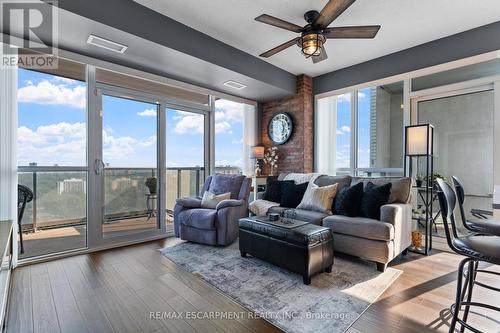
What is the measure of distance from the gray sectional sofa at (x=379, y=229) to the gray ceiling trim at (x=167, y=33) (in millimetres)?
2438

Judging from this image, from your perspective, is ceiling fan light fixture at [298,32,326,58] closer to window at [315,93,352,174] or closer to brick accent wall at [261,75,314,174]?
brick accent wall at [261,75,314,174]

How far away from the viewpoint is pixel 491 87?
3.37 metres

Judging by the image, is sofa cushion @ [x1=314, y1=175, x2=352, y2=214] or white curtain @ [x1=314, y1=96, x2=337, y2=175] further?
white curtain @ [x1=314, y1=96, x2=337, y2=175]

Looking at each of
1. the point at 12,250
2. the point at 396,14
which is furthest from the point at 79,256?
the point at 396,14

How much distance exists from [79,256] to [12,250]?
2.21 feet

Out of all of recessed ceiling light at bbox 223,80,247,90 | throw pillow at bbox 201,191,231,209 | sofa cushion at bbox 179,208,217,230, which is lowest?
sofa cushion at bbox 179,208,217,230

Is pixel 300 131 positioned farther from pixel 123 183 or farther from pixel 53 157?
pixel 53 157

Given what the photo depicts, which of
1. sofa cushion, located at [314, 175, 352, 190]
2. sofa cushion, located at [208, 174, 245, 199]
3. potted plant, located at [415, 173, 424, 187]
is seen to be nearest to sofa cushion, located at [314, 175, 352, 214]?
sofa cushion, located at [314, 175, 352, 190]

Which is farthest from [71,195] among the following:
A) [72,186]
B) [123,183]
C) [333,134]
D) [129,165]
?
[333,134]

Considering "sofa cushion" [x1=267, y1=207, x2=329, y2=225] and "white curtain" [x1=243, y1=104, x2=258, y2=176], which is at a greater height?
"white curtain" [x1=243, y1=104, x2=258, y2=176]

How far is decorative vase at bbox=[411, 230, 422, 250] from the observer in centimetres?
344

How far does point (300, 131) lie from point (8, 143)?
4.36 meters

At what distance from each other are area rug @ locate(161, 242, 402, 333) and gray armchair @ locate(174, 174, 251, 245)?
12.2 inches

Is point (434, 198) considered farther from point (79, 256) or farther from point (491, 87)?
point (79, 256)
